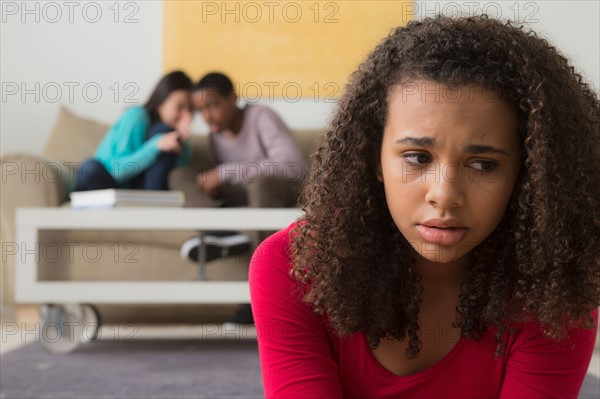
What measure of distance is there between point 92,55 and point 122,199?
1.35 meters

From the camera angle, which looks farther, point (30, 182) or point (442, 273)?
point (30, 182)

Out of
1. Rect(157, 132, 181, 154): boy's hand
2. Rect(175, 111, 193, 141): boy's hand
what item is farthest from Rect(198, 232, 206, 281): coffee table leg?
Rect(175, 111, 193, 141): boy's hand

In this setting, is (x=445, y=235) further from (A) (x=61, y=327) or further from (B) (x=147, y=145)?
(B) (x=147, y=145)

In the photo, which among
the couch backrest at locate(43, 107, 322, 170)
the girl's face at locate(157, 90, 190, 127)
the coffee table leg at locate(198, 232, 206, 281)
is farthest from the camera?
the couch backrest at locate(43, 107, 322, 170)

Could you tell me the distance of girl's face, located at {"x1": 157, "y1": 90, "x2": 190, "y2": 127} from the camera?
8.65ft

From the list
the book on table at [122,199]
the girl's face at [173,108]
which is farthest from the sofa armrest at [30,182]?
the girl's face at [173,108]

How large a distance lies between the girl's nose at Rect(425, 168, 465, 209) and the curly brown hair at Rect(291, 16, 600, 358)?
86 millimetres

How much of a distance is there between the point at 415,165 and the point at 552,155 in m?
0.14

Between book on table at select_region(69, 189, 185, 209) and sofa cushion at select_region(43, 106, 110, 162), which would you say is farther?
sofa cushion at select_region(43, 106, 110, 162)

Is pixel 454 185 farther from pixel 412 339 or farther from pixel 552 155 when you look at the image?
pixel 412 339

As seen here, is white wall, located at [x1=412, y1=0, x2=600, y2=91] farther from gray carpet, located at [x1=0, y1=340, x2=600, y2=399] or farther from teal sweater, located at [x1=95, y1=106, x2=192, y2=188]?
gray carpet, located at [x1=0, y1=340, x2=600, y2=399]

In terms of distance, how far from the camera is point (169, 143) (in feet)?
8.05

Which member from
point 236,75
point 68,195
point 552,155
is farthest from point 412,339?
point 236,75

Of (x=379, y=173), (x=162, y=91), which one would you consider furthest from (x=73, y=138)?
(x=379, y=173)
